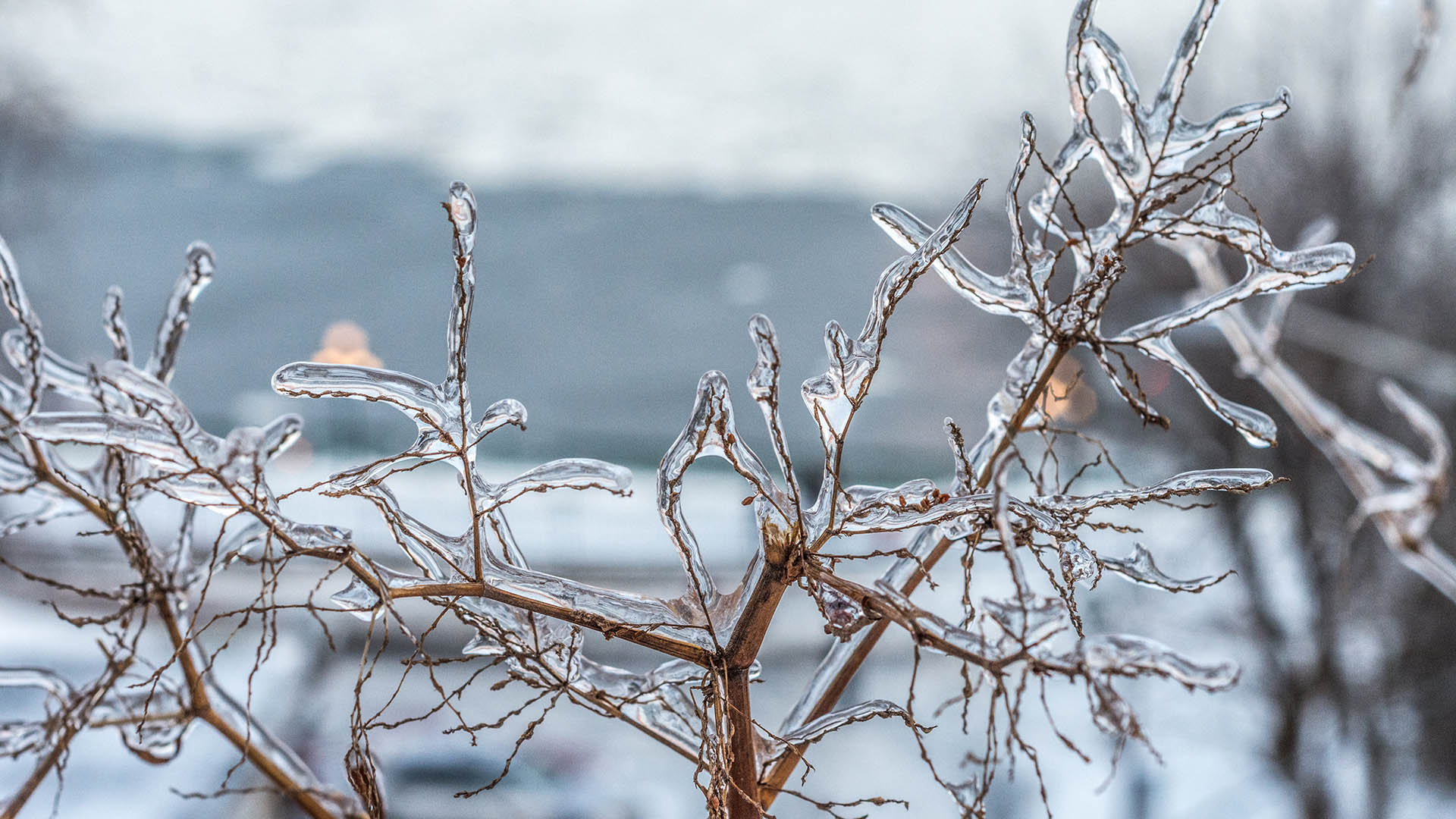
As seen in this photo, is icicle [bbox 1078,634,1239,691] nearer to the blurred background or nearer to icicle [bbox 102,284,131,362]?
icicle [bbox 102,284,131,362]

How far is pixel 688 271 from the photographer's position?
15.2ft

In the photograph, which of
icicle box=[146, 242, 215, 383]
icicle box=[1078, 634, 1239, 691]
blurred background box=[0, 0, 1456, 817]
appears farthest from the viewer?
blurred background box=[0, 0, 1456, 817]

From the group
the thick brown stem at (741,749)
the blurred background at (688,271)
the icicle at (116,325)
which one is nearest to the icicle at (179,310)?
the icicle at (116,325)

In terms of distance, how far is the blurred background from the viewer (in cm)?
246

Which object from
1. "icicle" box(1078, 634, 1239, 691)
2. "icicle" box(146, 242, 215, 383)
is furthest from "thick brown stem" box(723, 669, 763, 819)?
"icicle" box(146, 242, 215, 383)

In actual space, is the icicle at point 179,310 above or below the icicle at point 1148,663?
above

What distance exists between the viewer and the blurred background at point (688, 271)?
2.46 m

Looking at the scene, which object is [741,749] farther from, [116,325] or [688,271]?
[688,271]

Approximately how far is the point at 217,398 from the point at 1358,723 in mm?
3543

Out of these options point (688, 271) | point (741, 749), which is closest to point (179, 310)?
point (741, 749)

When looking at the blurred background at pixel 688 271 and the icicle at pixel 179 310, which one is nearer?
the icicle at pixel 179 310

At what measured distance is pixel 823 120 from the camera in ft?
13.8

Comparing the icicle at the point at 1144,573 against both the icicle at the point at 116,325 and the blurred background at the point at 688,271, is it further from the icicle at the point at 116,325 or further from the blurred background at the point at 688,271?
the blurred background at the point at 688,271

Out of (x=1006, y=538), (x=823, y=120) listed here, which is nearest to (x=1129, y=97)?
(x=1006, y=538)
